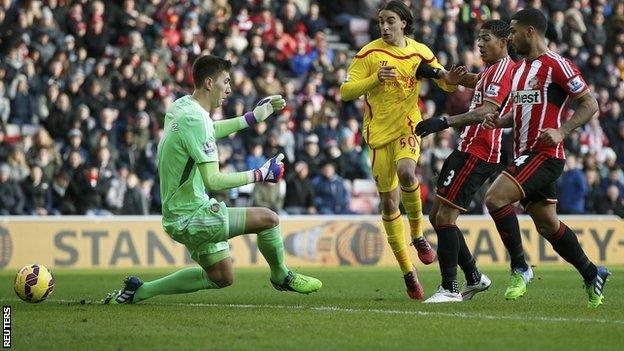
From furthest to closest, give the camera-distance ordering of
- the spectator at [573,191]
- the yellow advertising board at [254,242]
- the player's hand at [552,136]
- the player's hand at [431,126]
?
the spectator at [573,191], the yellow advertising board at [254,242], the player's hand at [431,126], the player's hand at [552,136]

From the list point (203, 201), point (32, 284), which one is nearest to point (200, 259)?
point (203, 201)

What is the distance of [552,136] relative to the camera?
10250 mm

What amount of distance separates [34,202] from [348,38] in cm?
1029

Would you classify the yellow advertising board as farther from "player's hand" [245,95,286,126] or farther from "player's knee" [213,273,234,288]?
"player's knee" [213,273,234,288]

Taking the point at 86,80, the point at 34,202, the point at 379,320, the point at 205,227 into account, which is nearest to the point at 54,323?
the point at 205,227

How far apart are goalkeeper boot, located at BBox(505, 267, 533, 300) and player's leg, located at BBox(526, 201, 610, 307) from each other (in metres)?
0.63

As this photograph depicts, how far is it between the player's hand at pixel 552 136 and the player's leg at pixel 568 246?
71 cm

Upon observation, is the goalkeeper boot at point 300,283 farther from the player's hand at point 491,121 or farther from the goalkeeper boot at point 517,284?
the player's hand at point 491,121

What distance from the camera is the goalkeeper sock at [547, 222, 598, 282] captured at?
1073 centimetres

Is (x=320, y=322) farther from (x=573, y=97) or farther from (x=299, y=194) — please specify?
(x=299, y=194)

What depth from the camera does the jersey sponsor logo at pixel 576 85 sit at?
10.5 metres

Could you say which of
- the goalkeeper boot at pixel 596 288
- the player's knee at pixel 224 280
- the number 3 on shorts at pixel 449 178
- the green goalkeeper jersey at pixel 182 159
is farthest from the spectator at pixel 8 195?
the goalkeeper boot at pixel 596 288

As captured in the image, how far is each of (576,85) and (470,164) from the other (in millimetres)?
1623

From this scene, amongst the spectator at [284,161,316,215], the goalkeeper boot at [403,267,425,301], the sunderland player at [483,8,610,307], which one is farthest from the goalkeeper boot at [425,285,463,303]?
the spectator at [284,161,316,215]
